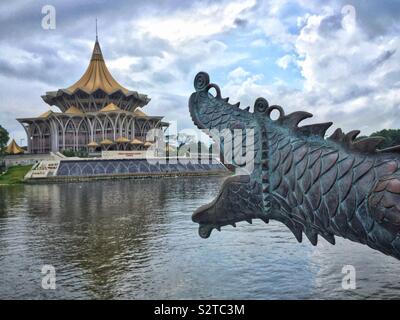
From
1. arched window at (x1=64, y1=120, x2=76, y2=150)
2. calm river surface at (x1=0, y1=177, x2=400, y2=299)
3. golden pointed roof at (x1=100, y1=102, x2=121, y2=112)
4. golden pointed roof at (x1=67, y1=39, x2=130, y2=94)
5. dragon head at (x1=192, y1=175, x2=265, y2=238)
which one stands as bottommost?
calm river surface at (x1=0, y1=177, x2=400, y2=299)

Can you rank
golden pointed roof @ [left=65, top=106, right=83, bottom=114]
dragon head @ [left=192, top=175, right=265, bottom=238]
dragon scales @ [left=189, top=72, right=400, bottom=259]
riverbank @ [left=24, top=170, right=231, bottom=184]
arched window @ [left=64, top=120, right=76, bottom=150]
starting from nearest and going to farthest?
1. dragon scales @ [left=189, top=72, right=400, bottom=259]
2. dragon head @ [left=192, top=175, right=265, bottom=238]
3. riverbank @ [left=24, top=170, right=231, bottom=184]
4. golden pointed roof @ [left=65, top=106, right=83, bottom=114]
5. arched window @ [left=64, top=120, right=76, bottom=150]

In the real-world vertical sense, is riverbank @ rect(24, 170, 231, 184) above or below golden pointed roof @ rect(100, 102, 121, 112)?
A: below

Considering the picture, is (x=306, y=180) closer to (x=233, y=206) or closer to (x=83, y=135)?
(x=233, y=206)

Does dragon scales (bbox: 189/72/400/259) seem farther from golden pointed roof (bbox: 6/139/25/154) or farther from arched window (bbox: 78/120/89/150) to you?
golden pointed roof (bbox: 6/139/25/154)

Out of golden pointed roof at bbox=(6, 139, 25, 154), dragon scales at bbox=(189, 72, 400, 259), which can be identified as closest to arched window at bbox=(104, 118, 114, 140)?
golden pointed roof at bbox=(6, 139, 25, 154)

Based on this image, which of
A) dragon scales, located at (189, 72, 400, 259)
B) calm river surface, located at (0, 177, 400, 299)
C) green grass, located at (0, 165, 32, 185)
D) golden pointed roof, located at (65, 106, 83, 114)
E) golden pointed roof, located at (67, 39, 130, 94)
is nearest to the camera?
dragon scales, located at (189, 72, 400, 259)

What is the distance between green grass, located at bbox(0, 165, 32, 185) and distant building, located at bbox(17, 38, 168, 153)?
1348 cm

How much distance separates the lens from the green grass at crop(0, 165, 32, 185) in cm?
4758

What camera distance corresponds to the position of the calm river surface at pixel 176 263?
862 centimetres

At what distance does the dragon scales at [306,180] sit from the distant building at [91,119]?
61656 millimetres

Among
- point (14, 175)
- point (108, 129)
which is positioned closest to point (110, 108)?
point (108, 129)

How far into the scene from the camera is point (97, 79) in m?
74.8

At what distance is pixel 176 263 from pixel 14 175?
150ft

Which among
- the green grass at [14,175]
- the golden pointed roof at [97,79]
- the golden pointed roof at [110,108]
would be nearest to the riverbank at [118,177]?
the green grass at [14,175]
